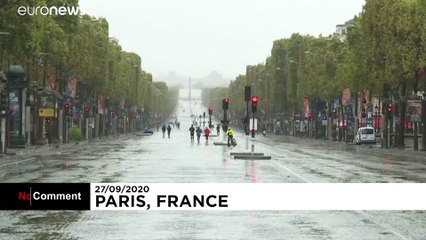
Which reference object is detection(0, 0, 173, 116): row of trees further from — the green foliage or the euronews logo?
the green foliage

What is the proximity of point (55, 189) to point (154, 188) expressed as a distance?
1.55 m

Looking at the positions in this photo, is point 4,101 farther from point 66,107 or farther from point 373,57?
point 373,57

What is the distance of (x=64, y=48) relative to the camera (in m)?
72.3

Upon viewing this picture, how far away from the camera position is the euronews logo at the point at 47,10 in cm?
5006

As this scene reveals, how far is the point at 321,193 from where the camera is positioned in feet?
51.4

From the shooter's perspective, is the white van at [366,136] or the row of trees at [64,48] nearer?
the row of trees at [64,48]

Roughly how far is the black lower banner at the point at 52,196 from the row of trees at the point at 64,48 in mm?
36432

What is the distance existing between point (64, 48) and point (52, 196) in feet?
195

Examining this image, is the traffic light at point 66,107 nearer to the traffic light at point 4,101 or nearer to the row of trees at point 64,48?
the row of trees at point 64,48

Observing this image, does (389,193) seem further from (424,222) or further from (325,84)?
(325,84)

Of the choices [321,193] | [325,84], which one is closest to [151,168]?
[321,193]

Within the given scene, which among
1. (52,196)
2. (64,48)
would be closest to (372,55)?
(64,48)

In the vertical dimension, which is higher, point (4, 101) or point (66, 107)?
point (66, 107)

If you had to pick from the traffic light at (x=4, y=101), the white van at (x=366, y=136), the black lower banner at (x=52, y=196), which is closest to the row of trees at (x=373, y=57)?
the white van at (x=366, y=136)
